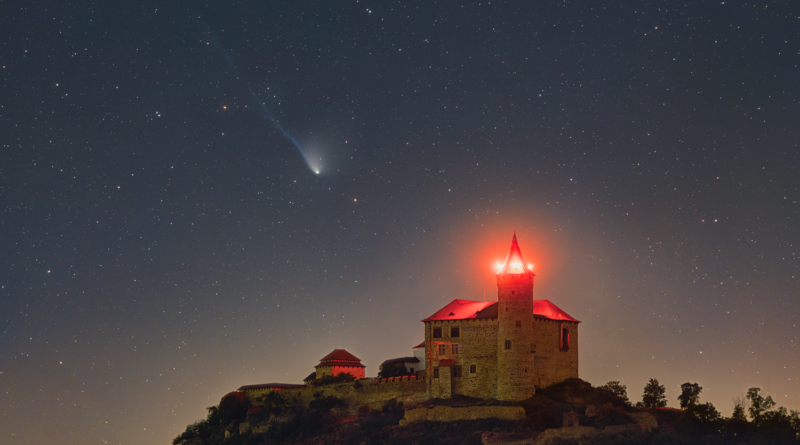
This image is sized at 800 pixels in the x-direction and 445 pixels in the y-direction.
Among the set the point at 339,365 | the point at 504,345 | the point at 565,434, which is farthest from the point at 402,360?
the point at 565,434

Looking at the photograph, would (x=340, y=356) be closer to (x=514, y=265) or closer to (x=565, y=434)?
(x=514, y=265)

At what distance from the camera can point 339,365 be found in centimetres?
8162

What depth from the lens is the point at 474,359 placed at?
6756cm

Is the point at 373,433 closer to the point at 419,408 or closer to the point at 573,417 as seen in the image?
the point at 419,408

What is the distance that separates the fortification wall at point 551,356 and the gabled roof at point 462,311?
4.29 m

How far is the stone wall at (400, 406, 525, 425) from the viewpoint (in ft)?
→ 202

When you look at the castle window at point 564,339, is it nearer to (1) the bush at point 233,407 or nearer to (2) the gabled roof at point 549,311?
(2) the gabled roof at point 549,311

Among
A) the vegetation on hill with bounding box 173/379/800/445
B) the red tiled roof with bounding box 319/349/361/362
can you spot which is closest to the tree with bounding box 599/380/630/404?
the vegetation on hill with bounding box 173/379/800/445

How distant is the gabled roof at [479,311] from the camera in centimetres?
6956

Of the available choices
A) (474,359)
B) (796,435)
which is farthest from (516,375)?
(796,435)

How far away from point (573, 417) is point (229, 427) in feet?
112

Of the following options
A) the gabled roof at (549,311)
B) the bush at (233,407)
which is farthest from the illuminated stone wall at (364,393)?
the gabled roof at (549,311)

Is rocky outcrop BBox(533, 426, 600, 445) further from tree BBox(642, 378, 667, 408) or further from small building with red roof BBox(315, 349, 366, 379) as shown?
small building with red roof BBox(315, 349, 366, 379)

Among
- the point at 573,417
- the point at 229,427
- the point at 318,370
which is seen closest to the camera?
the point at 573,417
